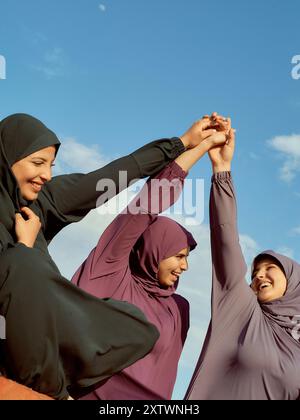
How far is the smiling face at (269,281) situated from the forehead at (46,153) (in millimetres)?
1676

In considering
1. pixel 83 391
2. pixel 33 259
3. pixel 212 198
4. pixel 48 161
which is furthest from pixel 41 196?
pixel 212 198

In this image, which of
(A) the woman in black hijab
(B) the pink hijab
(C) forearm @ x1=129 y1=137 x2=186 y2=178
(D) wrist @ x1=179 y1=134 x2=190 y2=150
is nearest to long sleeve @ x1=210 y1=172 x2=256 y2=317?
(B) the pink hijab

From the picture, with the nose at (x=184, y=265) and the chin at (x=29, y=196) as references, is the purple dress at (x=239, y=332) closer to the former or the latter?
the nose at (x=184, y=265)

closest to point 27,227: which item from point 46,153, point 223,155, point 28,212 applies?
point 28,212

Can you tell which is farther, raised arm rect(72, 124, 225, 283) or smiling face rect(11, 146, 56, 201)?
raised arm rect(72, 124, 225, 283)

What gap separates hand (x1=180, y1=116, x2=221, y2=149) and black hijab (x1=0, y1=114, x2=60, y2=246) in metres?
1.05

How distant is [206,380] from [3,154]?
67.7 inches

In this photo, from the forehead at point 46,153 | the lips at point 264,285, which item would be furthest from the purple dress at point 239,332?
the forehead at point 46,153

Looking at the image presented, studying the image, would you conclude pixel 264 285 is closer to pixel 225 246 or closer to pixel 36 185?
pixel 225 246

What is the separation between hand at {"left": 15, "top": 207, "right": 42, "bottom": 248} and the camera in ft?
8.69

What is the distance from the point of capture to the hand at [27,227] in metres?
2.65

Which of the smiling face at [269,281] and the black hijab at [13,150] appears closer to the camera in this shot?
the black hijab at [13,150]

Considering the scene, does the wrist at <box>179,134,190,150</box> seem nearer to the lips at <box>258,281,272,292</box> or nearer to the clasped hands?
the clasped hands
